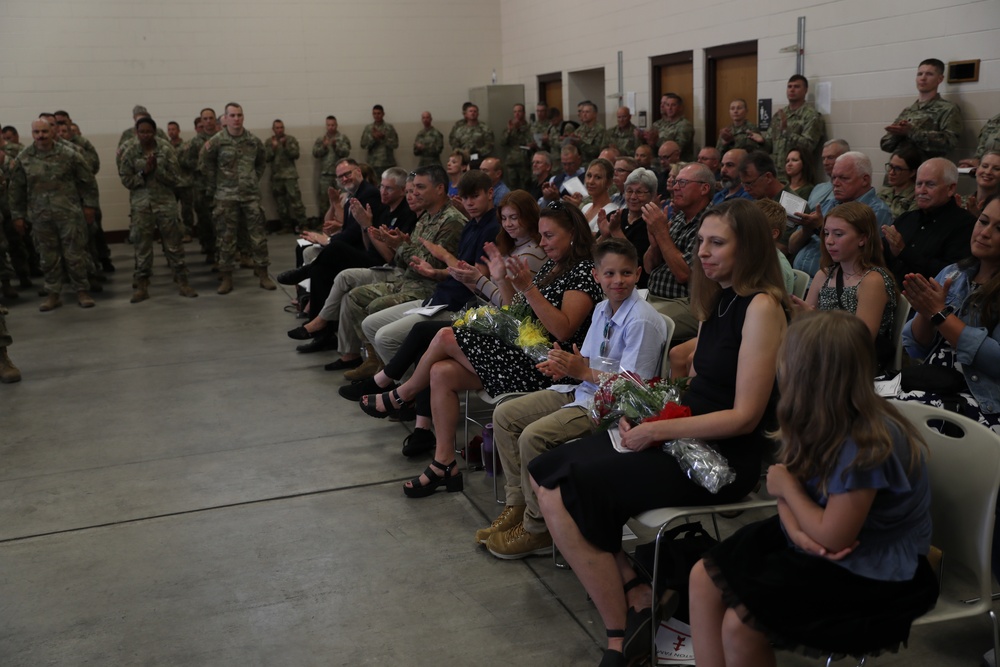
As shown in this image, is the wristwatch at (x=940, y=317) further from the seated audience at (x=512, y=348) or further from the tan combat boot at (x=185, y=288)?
the tan combat boot at (x=185, y=288)

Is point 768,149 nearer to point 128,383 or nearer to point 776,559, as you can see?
point 128,383

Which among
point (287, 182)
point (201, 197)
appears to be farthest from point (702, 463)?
point (287, 182)

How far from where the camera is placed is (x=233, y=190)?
28.5 feet

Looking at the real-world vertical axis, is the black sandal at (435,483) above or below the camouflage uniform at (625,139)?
below

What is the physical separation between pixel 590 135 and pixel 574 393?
766 cm

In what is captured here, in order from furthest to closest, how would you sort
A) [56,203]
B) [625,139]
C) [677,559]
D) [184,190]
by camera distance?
[184,190] → [625,139] → [56,203] → [677,559]

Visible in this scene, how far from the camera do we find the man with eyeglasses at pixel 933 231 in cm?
396

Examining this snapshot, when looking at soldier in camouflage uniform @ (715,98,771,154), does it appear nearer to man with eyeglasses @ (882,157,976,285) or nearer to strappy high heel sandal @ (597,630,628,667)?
man with eyeglasses @ (882,157,976,285)

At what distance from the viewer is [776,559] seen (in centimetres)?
190

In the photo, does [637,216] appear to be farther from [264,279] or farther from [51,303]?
[51,303]

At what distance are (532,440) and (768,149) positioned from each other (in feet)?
18.1

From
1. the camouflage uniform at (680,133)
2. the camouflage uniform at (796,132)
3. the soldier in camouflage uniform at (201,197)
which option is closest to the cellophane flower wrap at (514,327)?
the camouflage uniform at (796,132)

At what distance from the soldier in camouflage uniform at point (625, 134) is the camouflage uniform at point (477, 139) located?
305 cm

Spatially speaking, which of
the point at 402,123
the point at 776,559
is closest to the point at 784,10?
the point at 776,559
